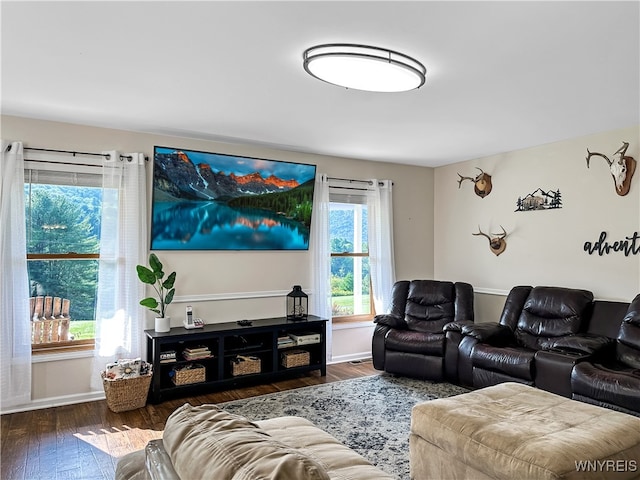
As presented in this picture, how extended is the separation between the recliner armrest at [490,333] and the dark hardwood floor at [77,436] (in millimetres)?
1943

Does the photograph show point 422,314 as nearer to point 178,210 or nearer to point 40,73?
point 178,210

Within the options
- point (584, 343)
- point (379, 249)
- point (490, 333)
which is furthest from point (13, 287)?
point (584, 343)

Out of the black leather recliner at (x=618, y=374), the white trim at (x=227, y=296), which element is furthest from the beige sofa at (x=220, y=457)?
the white trim at (x=227, y=296)

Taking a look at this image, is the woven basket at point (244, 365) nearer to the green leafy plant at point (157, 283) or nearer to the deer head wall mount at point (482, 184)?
the green leafy plant at point (157, 283)

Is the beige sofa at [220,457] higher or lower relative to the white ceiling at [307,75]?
lower

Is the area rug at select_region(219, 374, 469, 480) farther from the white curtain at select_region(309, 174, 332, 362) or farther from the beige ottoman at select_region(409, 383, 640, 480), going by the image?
the white curtain at select_region(309, 174, 332, 362)

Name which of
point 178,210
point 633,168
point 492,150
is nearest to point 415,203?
point 492,150

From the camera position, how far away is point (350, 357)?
548 cm

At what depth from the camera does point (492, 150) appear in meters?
5.05

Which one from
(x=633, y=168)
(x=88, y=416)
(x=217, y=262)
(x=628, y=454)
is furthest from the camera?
(x=217, y=262)

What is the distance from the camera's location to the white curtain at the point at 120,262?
399 centimetres

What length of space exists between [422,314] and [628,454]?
3082 millimetres

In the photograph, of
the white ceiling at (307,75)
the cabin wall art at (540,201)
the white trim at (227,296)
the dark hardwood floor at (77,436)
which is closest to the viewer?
the white ceiling at (307,75)

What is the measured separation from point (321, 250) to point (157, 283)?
1817 mm
